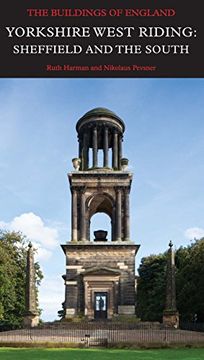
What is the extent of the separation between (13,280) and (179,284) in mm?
13472

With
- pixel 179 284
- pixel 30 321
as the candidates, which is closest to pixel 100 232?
pixel 30 321

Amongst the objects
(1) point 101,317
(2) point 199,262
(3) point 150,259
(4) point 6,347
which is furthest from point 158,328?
(3) point 150,259

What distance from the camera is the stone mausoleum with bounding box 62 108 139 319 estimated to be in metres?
30.1

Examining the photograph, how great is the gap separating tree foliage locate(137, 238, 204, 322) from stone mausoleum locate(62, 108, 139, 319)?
7.84 meters

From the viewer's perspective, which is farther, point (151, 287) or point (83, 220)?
point (151, 287)

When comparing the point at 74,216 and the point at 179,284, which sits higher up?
the point at 74,216

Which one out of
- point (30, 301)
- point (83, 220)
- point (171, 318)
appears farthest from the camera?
point (83, 220)

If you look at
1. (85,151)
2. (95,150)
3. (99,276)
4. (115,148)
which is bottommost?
(99,276)

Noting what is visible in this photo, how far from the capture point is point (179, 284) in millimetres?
40000

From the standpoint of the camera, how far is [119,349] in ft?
63.3

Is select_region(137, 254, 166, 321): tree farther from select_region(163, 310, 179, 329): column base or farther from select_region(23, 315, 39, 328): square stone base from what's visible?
select_region(23, 315, 39, 328): square stone base

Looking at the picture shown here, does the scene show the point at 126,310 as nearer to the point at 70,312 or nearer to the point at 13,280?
the point at 70,312

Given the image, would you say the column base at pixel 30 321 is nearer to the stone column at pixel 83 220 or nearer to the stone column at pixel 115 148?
the stone column at pixel 83 220

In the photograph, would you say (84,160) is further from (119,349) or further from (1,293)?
(119,349)
